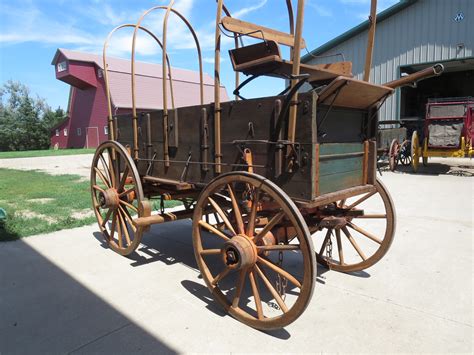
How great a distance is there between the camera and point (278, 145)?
8.23 ft

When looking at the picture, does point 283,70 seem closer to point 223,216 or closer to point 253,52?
point 253,52

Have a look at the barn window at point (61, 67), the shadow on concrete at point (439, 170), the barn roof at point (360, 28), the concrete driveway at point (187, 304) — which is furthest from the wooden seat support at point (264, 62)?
the barn window at point (61, 67)

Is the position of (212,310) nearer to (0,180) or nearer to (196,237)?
(196,237)

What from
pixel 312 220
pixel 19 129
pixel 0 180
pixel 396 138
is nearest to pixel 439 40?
pixel 396 138

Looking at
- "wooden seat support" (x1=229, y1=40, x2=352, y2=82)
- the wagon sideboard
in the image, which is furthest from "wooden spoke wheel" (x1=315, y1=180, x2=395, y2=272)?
"wooden seat support" (x1=229, y1=40, x2=352, y2=82)

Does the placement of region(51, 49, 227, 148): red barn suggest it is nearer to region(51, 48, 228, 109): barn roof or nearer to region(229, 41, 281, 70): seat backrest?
region(51, 48, 228, 109): barn roof

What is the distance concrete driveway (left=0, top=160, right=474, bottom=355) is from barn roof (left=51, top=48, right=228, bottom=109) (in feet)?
76.6

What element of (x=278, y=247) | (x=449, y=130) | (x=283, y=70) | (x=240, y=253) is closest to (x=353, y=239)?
(x=278, y=247)

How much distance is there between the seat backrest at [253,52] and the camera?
248 cm

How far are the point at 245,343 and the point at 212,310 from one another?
0.52 meters

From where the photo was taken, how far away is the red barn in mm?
27234

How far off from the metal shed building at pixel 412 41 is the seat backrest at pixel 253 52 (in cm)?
1081

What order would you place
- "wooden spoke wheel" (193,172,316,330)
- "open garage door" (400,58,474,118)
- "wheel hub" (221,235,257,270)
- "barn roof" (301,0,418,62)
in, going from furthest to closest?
"open garage door" (400,58,474,118)
"barn roof" (301,0,418,62)
"wheel hub" (221,235,257,270)
"wooden spoke wheel" (193,172,316,330)

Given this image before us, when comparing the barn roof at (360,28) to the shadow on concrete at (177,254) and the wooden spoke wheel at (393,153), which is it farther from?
the shadow on concrete at (177,254)
